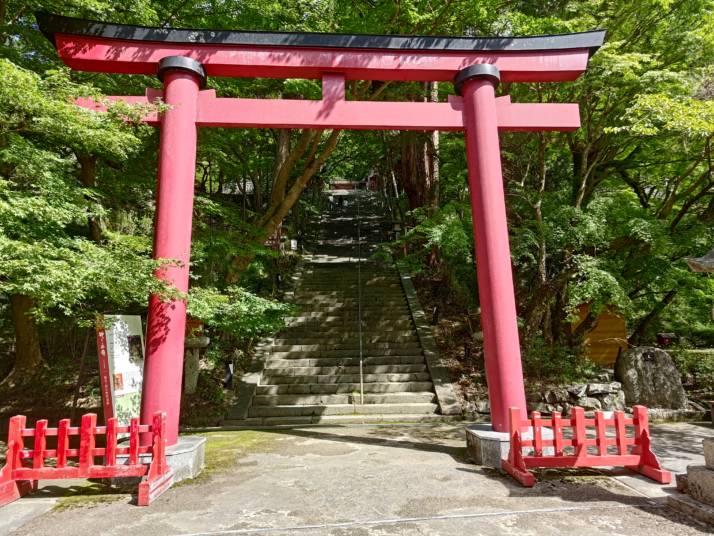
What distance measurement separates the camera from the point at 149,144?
845 cm

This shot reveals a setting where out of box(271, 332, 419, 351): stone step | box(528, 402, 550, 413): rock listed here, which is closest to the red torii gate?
box(528, 402, 550, 413): rock

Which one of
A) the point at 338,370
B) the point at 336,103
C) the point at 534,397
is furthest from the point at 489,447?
the point at 338,370

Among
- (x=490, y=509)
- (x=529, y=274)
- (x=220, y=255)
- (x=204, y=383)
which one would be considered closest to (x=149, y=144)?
(x=220, y=255)

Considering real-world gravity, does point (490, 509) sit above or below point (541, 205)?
below

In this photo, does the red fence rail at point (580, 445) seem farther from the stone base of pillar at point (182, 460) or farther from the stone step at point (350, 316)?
the stone step at point (350, 316)

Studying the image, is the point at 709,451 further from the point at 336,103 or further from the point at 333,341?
the point at 333,341

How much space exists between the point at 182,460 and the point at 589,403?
7354mm

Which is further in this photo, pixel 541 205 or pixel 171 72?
pixel 541 205

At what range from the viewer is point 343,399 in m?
9.13

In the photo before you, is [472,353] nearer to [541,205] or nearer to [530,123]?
[541,205]

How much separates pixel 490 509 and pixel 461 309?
8890 mm

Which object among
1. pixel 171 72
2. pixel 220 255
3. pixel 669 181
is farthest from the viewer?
pixel 669 181

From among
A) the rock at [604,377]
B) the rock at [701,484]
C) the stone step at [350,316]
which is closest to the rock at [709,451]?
the rock at [701,484]

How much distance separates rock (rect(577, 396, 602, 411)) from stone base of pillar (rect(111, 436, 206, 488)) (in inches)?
275
